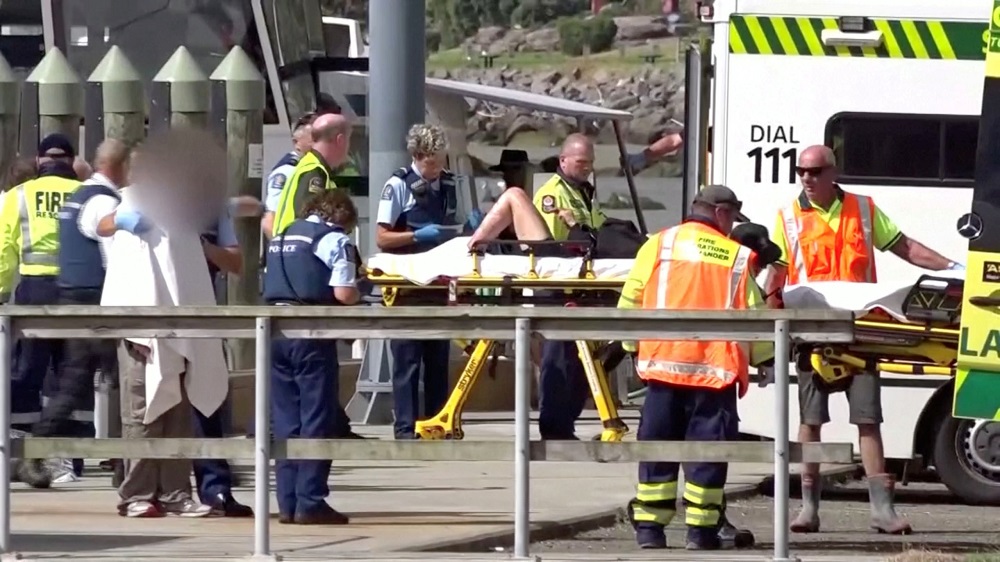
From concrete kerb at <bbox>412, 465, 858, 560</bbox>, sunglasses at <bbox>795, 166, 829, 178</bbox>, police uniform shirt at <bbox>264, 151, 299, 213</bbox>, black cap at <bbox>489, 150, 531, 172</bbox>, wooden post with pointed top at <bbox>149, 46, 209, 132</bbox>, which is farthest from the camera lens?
wooden post with pointed top at <bbox>149, 46, 209, 132</bbox>

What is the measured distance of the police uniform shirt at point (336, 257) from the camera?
8.68 meters

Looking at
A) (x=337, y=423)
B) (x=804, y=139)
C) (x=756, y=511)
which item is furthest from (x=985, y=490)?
(x=337, y=423)

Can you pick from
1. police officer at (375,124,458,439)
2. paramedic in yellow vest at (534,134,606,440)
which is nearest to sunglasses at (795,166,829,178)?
paramedic in yellow vest at (534,134,606,440)

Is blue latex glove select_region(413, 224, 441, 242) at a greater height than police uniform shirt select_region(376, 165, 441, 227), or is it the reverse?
police uniform shirt select_region(376, 165, 441, 227)

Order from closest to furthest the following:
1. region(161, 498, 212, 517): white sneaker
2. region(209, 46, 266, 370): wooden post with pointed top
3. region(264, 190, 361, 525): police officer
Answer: region(264, 190, 361, 525): police officer → region(161, 498, 212, 517): white sneaker → region(209, 46, 266, 370): wooden post with pointed top

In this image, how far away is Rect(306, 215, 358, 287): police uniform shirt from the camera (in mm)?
8680

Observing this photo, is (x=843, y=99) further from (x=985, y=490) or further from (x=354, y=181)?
(x=354, y=181)

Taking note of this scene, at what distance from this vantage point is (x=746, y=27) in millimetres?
10344

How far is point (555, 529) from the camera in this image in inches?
349

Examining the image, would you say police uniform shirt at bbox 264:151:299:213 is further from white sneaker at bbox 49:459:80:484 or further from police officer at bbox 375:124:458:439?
white sneaker at bbox 49:459:80:484

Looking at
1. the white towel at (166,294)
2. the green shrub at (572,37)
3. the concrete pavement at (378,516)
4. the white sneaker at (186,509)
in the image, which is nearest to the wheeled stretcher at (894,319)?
the concrete pavement at (378,516)

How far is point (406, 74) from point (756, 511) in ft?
14.0

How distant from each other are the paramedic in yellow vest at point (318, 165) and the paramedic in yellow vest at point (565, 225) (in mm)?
1819

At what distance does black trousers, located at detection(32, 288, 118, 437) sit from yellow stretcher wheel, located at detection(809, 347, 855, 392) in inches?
137
